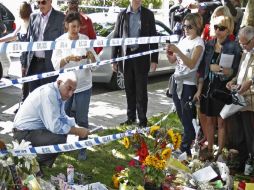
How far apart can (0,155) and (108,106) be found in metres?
4.92

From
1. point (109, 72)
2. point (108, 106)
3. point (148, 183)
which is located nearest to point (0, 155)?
point (148, 183)

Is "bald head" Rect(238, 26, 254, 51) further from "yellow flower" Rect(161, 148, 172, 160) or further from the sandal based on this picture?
"yellow flower" Rect(161, 148, 172, 160)

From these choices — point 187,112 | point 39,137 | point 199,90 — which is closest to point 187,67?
point 199,90

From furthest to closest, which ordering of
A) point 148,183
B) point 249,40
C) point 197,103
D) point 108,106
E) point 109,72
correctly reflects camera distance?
point 109,72, point 108,106, point 197,103, point 249,40, point 148,183

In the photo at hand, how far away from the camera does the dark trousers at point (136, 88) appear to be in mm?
6891

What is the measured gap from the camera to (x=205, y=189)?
14.6 feet

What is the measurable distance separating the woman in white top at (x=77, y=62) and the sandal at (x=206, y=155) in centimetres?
149

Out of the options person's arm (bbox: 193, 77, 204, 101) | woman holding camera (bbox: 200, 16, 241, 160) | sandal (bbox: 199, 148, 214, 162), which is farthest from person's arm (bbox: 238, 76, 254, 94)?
sandal (bbox: 199, 148, 214, 162)

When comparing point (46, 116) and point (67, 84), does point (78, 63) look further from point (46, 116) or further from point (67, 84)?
point (46, 116)

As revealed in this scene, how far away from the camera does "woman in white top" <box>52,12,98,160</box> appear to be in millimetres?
5562

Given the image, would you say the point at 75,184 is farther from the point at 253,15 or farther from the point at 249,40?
the point at 253,15

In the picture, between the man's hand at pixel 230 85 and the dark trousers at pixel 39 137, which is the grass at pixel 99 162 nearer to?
the dark trousers at pixel 39 137

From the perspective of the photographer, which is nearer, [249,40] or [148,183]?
[148,183]

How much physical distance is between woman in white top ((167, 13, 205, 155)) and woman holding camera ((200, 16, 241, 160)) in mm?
144
